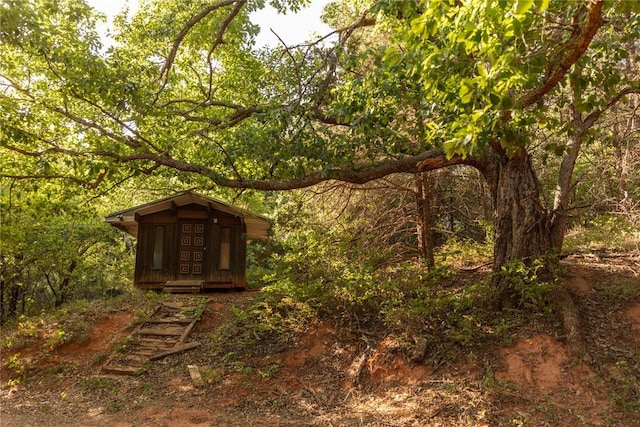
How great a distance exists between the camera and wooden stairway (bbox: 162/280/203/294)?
15.2 meters

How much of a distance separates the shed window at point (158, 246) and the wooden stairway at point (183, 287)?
0.96 m

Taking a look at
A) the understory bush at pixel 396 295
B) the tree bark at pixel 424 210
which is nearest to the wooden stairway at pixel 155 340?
the understory bush at pixel 396 295

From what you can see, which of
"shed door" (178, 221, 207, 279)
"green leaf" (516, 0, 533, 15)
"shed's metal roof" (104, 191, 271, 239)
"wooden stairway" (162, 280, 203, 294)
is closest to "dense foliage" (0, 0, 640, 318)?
"green leaf" (516, 0, 533, 15)

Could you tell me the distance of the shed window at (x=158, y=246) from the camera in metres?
16.1

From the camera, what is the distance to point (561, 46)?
4633 mm

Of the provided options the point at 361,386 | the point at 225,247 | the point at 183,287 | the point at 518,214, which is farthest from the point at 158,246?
the point at 518,214

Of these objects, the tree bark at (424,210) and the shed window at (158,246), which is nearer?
the tree bark at (424,210)

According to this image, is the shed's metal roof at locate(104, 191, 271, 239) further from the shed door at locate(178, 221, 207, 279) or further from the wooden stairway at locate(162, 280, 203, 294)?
the wooden stairway at locate(162, 280, 203, 294)

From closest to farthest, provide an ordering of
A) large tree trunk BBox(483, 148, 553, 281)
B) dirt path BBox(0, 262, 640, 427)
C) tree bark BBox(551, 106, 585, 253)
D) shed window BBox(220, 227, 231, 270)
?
dirt path BBox(0, 262, 640, 427)
large tree trunk BBox(483, 148, 553, 281)
tree bark BBox(551, 106, 585, 253)
shed window BBox(220, 227, 231, 270)

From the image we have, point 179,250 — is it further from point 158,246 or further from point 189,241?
point 158,246

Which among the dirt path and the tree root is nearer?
the dirt path

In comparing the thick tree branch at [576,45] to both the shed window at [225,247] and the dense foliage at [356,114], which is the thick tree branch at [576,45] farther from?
the shed window at [225,247]

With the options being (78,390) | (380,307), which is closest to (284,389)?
(380,307)

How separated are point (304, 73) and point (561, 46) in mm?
6460
